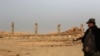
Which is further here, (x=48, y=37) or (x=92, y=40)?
(x=48, y=37)

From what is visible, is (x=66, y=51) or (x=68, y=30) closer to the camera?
(x=66, y=51)

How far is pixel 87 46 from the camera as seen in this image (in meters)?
9.83

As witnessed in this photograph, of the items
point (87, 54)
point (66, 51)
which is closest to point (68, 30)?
point (66, 51)

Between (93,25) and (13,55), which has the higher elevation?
(93,25)

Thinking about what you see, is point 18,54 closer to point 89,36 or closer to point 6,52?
point 6,52

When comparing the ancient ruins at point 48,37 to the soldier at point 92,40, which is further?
the ancient ruins at point 48,37

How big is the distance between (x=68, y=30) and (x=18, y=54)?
3423 cm

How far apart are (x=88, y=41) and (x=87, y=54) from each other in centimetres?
39

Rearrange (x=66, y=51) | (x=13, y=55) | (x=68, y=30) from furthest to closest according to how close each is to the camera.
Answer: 1. (x=68, y=30)
2. (x=66, y=51)
3. (x=13, y=55)

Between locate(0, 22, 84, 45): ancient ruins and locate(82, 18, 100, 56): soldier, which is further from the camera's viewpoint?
locate(0, 22, 84, 45): ancient ruins

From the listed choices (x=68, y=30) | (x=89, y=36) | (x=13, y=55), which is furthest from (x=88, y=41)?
(x=68, y=30)

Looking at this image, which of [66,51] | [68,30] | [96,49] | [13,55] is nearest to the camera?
[96,49]

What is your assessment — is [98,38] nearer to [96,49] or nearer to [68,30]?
[96,49]

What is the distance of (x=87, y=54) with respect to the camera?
9938 millimetres
